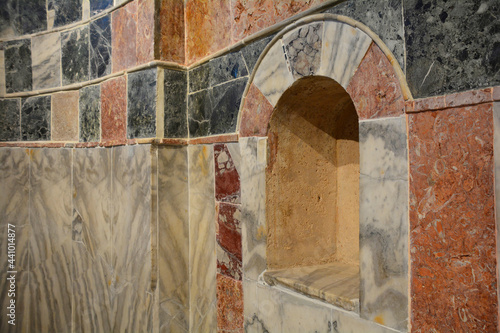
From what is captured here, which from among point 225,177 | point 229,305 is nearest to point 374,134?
point 225,177

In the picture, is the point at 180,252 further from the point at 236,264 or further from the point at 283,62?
the point at 283,62

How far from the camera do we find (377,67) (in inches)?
68.3

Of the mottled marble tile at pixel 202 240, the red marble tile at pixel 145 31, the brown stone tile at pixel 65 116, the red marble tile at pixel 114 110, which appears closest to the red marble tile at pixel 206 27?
the red marble tile at pixel 145 31

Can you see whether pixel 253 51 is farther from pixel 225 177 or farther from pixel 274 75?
pixel 225 177

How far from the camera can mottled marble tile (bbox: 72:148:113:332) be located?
3.26 metres

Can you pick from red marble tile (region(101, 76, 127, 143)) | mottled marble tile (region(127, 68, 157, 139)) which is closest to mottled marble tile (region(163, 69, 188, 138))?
mottled marble tile (region(127, 68, 157, 139))

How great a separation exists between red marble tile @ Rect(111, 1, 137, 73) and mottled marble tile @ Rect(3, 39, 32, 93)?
3.44 feet

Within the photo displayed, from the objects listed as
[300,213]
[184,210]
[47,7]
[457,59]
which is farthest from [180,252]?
[47,7]

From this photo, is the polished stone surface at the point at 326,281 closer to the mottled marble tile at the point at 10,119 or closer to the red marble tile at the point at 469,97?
the red marble tile at the point at 469,97

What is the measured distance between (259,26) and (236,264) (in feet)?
4.65

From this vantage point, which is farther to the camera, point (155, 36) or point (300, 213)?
point (155, 36)

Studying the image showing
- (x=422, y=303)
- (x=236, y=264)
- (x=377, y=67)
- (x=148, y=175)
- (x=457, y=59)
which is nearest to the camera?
(x=457, y=59)

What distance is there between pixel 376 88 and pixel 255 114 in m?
0.85

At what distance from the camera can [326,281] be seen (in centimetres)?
221
